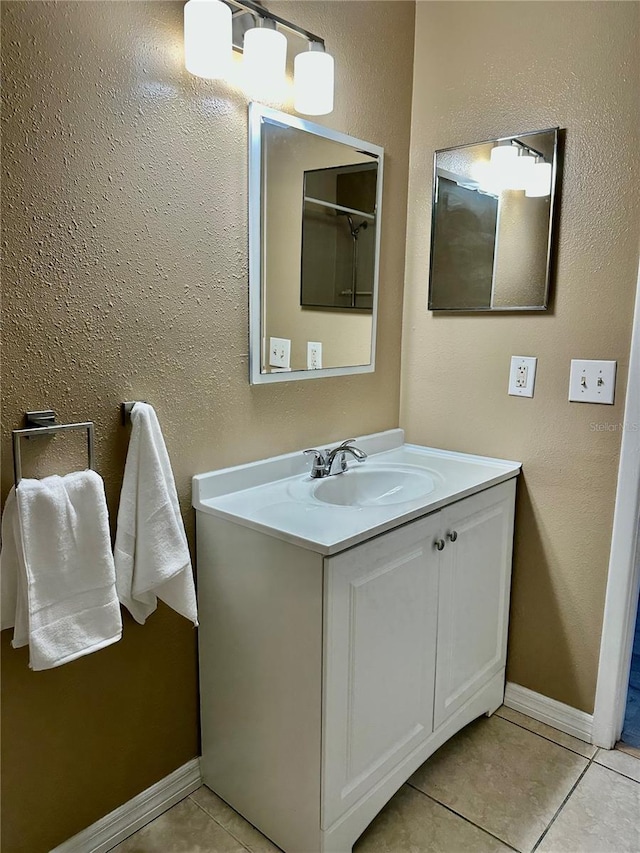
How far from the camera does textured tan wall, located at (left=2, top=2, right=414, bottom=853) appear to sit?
1.21 m

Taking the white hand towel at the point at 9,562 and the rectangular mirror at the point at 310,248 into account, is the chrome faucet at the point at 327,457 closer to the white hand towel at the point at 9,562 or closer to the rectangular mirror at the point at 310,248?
the rectangular mirror at the point at 310,248

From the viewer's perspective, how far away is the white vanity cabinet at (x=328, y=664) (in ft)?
4.42

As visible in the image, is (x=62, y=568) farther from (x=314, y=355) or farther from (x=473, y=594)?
(x=473, y=594)

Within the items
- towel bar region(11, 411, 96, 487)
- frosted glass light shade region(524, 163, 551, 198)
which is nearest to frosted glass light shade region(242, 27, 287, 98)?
frosted glass light shade region(524, 163, 551, 198)

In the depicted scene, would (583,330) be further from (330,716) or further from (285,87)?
(330,716)

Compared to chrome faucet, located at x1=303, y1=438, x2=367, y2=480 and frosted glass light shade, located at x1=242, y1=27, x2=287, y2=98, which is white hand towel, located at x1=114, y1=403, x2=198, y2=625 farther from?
frosted glass light shade, located at x1=242, y1=27, x2=287, y2=98

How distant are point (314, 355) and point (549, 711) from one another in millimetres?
1331

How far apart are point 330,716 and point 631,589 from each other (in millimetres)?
981

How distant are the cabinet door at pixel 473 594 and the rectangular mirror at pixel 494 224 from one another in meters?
0.60

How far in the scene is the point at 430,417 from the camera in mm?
2135

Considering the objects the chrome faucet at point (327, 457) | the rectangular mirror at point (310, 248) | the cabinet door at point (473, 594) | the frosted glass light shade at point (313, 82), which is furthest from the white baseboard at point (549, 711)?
the frosted glass light shade at point (313, 82)

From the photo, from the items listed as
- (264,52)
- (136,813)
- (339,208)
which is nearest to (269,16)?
(264,52)

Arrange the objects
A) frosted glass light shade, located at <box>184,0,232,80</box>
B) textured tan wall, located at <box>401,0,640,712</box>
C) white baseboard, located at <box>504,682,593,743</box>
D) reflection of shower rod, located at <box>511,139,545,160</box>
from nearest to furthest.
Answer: frosted glass light shade, located at <box>184,0,232,80</box>, textured tan wall, located at <box>401,0,640,712</box>, reflection of shower rod, located at <box>511,139,545,160</box>, white baseboard, located at <box>504,682,593,743</box>

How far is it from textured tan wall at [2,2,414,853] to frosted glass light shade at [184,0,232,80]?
52mm
